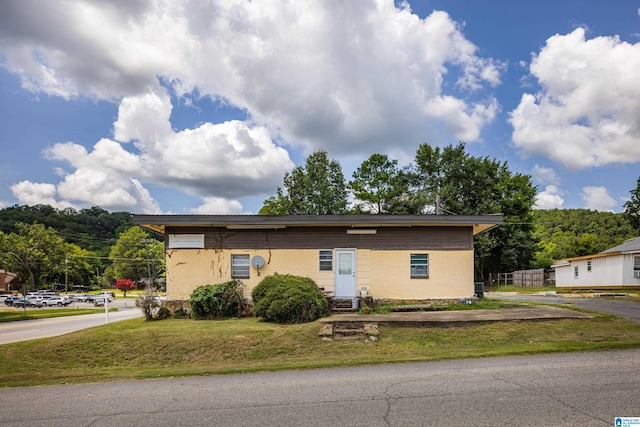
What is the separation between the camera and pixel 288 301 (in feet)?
43.6

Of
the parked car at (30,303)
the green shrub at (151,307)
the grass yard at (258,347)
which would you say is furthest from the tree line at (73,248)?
the grass yard at (258,347)

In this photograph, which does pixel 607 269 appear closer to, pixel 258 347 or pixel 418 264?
pixel 418 264

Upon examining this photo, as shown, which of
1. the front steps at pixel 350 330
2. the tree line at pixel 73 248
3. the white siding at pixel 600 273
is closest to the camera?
the front steps at pixel 350 330

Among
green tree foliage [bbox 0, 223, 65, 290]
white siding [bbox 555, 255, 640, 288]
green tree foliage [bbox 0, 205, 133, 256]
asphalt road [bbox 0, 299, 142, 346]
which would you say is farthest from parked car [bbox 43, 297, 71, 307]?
white siding [bbox 555, 255, 640, 288]

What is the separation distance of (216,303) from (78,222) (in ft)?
354

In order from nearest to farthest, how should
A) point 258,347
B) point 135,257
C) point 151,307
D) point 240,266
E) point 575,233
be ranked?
point 258,347 → point 151,307 → point 240,266 → point 575,233 → point 135,257

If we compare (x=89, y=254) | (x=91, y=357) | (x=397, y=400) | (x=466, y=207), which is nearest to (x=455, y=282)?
(x=397, y=400)

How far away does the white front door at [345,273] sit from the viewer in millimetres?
16141

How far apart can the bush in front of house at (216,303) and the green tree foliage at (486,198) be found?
2745 cm

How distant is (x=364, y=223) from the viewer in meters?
16.0

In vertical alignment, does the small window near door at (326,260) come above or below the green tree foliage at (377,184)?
below

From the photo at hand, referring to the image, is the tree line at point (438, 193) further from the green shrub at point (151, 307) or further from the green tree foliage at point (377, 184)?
the green shrub at point (151, 307)

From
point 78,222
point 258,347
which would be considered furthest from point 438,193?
point 78,222

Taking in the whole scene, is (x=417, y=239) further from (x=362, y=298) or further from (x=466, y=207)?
(x=466, y=207)
